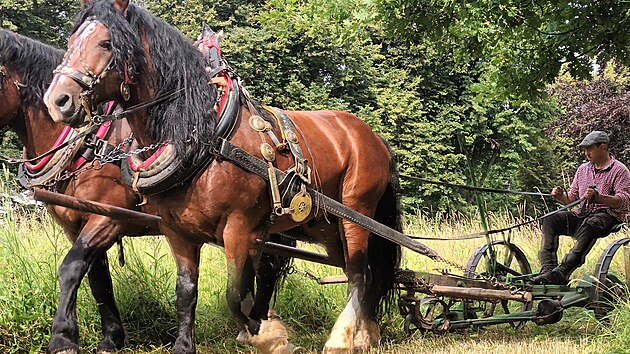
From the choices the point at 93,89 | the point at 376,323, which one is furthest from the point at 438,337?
the point at 93,89

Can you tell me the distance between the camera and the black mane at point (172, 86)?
11.8 ft

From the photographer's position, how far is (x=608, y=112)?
14.9m

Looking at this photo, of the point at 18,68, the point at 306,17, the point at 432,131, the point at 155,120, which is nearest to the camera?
the point at 155,120

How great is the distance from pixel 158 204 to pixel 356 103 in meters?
16.9

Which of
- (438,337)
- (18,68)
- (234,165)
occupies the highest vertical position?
(18,68)

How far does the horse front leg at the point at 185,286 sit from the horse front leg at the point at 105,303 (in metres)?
0.91

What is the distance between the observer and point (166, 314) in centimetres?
524

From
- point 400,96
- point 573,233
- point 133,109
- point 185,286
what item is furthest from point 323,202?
point 400,96

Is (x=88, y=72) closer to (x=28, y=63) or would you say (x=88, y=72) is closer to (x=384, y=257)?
(x=28, y=63)

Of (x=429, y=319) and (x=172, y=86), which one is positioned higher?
(x=172, y=86)

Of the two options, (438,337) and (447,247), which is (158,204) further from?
(447,247)

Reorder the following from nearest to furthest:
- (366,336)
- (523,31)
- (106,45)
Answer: (106,45), (366,336), (523,31)

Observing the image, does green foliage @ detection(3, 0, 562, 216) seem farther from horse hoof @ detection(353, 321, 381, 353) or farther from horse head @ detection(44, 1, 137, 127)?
horse head @ detection(44, 1, 137, 127)

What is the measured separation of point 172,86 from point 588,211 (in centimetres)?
368
